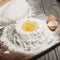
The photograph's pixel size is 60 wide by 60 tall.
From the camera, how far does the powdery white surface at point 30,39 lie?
81 cm

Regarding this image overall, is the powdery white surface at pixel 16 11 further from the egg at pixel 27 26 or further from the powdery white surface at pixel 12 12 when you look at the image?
the egg at pixel 27 26

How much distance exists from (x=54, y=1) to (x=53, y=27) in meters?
0.54

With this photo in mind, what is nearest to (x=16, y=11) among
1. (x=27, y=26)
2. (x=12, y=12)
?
(x=12, y=12)

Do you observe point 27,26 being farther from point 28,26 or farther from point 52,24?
point 52,24

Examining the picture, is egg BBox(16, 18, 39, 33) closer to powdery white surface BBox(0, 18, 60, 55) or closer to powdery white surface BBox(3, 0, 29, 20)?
powdery white surface BBox(0, 18, 60, 55)

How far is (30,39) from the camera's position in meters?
0.83

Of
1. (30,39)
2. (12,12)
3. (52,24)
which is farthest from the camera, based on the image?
(12,12)

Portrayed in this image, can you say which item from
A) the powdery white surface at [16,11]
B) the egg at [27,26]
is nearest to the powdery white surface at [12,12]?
the powdery white surface at [16,11]

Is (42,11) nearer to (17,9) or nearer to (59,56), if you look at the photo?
(17,9)

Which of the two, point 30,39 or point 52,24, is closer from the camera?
point 30,39

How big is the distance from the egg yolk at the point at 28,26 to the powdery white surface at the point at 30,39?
2 centimetres

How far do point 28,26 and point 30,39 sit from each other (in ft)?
0.26

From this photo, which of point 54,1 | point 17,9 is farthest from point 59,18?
point 54,1

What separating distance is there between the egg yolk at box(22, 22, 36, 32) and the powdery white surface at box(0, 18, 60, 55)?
0.7 inches
